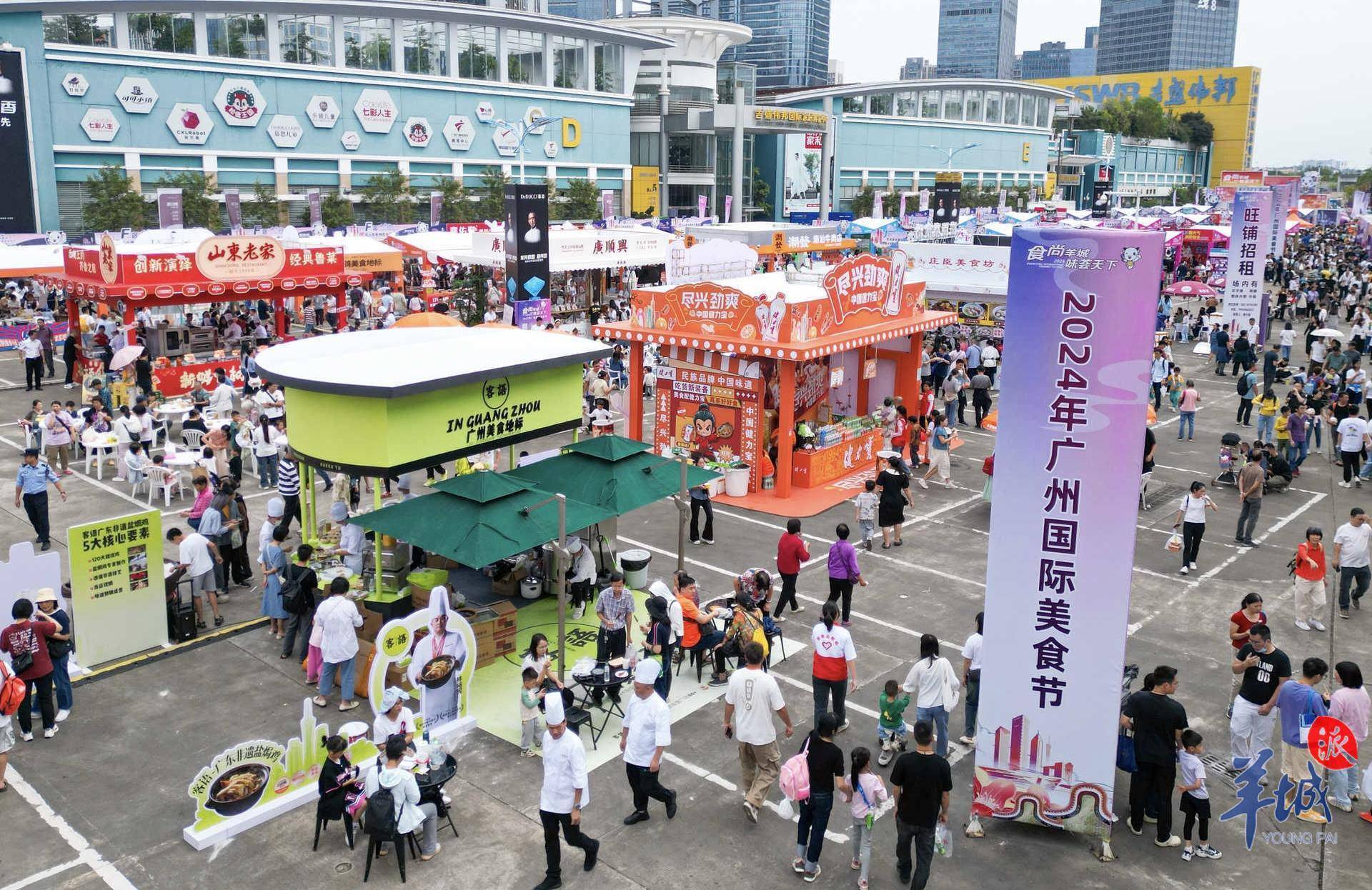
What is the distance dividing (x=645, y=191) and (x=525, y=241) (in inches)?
2172

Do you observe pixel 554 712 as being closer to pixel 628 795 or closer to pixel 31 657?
pixel 628 795

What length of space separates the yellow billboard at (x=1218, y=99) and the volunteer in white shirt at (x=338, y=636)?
145 meters

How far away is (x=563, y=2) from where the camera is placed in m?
177

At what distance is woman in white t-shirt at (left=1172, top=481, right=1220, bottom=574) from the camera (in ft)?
48.6

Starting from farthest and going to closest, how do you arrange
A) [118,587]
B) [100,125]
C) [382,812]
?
[100,125], [118,587], [382,812]

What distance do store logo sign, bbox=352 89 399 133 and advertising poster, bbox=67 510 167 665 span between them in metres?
53.8

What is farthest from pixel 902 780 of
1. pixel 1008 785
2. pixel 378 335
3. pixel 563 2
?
pixel 563 2

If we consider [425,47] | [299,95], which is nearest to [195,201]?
[299,95]

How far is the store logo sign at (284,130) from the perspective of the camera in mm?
56656

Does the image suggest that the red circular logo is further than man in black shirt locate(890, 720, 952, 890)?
Yes

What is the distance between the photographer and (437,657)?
1021 centimetres

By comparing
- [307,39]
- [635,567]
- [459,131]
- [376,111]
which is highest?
[307,39]

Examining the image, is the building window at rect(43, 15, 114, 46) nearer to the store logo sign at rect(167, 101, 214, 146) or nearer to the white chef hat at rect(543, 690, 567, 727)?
the store logo sign at rect(167, 101, 214, 146)

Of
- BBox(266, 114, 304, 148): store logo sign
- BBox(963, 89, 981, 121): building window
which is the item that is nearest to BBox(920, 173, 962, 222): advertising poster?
BBox(266, 114, 304, 148): store logo sign
